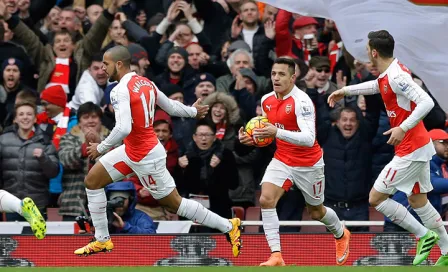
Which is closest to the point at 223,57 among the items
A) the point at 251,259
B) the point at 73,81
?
the point at 73,81

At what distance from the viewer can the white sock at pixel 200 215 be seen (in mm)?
14047

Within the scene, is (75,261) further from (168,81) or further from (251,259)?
(168,81)

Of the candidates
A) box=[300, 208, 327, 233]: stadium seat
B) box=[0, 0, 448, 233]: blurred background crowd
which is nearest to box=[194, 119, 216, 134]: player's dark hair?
box=[0, 0, 448, 233]: blurred background crowd

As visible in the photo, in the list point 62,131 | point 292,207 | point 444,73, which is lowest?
point 292,207

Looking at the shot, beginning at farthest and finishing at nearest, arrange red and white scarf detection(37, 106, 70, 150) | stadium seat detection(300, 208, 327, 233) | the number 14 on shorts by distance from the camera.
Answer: red and white scarf detection(37, 106, 70, 150) < stadium seat detection(300, 208, 327, 233) < the number 14 on shorts

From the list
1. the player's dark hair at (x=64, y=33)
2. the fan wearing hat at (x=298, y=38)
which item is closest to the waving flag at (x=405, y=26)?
the fan wearing hat at (x=298, y=38)

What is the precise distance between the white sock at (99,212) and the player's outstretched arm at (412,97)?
3487mm

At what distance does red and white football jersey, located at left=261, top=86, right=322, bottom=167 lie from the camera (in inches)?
533

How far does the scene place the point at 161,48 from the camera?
18.4 metres

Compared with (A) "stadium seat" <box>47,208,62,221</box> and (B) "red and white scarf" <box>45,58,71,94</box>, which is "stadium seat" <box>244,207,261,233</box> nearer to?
(A) "stadium seat" <box>47,208,62,221</box>

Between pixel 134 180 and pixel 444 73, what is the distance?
14.4 ft

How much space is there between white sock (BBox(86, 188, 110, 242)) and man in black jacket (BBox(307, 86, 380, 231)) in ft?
11.6

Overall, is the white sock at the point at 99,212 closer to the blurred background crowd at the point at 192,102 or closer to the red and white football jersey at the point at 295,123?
the blurred background crowd at the point at 192,102

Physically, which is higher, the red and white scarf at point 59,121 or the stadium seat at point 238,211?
the red and white scarf at point 59,121
